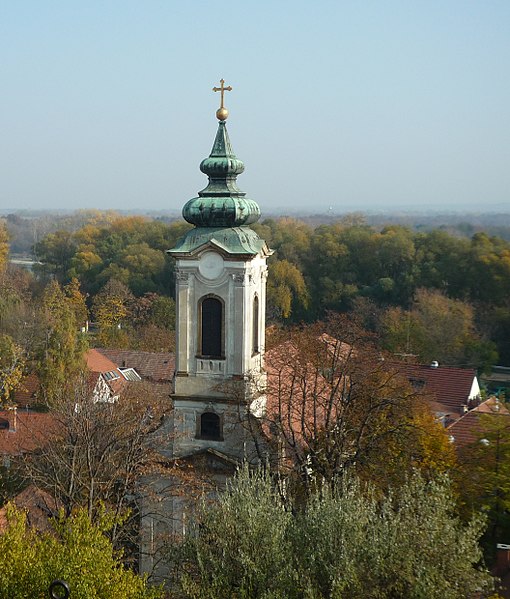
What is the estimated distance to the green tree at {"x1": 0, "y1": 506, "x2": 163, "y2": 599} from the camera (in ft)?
46.3

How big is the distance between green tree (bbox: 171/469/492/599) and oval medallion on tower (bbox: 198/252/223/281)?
7621 mm

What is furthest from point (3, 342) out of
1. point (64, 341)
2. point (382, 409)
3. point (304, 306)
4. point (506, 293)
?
Result: point (506, 293)

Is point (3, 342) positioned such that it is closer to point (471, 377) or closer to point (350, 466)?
point (350, 466)

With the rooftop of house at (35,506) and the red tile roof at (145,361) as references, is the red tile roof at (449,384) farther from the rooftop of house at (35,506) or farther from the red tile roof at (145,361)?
the rooftop of house at (35,506)

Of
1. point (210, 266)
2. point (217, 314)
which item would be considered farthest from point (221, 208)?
point (217, 314)

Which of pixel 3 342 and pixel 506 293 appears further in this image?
pixel 506 293

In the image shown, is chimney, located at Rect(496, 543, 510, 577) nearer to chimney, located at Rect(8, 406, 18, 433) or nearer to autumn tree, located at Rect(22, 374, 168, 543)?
autumn tree, located at Rect(22, 374, 168, 543)

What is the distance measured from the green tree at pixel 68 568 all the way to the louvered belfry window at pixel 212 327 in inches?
313

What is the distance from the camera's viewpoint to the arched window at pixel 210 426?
22.7 meters

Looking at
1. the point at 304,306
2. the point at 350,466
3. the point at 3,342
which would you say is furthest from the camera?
the point at 304,306

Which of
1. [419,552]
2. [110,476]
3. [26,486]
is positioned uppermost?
[419,552]

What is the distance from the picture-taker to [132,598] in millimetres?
14578

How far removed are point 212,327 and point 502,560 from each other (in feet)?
34.5

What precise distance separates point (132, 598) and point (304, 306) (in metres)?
57.0
